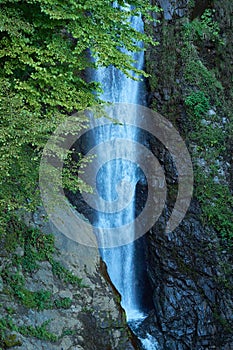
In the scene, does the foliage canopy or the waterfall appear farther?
the waterfall

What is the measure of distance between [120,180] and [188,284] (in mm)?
3102

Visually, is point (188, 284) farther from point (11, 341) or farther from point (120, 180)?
point (11, 341)

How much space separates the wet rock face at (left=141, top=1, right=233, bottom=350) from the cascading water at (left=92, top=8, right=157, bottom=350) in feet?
1.76

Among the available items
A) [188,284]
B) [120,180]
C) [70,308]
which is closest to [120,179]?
[120,180]

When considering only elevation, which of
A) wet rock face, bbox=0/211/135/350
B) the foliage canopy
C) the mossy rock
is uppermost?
the foliage canopy

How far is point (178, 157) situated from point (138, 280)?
10.9 ft

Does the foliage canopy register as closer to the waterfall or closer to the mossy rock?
the mossy rock

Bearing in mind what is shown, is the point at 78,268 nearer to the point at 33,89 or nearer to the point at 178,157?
the point at 33,89

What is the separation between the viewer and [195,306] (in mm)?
9227

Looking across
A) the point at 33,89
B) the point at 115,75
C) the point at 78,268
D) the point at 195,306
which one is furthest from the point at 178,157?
the point at 33,89

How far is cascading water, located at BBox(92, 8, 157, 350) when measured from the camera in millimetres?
9930

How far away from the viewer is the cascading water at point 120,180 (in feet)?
32.6

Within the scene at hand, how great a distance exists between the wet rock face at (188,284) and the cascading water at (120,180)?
0.54 m

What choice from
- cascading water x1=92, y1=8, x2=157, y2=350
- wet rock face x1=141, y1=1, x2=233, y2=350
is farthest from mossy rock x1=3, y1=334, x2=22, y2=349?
cascading water x1=92, y1=8, x2=157, y2=350
